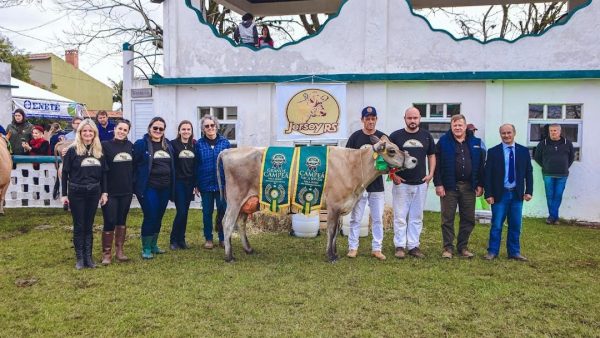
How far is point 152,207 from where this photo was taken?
700 centimetres

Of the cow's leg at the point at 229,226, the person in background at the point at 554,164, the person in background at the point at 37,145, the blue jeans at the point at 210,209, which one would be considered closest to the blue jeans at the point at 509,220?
the cow's leg at the point at 229,226

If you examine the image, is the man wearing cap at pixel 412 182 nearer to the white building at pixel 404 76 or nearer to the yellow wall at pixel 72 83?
the white building at pixel 404 76

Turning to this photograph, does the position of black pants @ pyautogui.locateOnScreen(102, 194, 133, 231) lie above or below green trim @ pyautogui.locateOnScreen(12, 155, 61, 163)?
below

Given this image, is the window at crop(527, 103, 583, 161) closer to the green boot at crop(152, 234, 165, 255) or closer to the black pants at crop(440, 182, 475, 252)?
the black pants at crop(440, 182, 475, 252)

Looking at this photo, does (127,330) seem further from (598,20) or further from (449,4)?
(449,4)

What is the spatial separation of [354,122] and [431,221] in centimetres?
272

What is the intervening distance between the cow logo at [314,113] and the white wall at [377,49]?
186 cm

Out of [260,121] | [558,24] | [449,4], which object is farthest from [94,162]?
[449,4]

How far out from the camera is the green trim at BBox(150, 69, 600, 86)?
10406 mm

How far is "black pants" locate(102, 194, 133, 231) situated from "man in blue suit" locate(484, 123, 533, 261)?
463 cm

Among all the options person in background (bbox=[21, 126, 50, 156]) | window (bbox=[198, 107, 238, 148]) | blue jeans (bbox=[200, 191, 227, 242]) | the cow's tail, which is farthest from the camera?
window (bbox=[198, 107, 238, 148])

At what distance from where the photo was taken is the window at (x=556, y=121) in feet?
34.7

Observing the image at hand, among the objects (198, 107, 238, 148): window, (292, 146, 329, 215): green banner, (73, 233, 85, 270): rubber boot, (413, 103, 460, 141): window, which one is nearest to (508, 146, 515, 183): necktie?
(292, 146, 329, 215): green banner

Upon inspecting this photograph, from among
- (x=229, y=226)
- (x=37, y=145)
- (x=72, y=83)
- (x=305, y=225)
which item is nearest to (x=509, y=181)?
(x=305, y=225)
